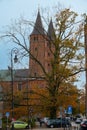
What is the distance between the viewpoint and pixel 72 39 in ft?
182

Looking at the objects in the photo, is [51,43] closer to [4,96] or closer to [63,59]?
[63,59]

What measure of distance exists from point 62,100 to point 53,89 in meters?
2.20

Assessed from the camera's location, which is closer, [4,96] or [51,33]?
[51,33]

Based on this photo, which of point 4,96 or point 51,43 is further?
point 4,96

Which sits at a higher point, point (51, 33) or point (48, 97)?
point (51, 33)

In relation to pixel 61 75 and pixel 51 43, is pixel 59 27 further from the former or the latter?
pixel 61 75

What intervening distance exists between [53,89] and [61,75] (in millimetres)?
2898

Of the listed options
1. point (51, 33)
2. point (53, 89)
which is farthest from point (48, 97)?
point (51, 33)

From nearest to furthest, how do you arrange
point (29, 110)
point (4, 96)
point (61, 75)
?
point (61, 75), point (29, 110), point (4, 96)

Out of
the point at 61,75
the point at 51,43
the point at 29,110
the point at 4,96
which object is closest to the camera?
the point at 61,75

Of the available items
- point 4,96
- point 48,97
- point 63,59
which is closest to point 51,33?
point 63,59

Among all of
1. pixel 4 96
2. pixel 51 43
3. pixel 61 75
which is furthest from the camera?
pixel 4 96

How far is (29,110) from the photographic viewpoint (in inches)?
2475

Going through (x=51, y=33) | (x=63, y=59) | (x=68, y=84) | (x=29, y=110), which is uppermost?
(x=51, y=33)
